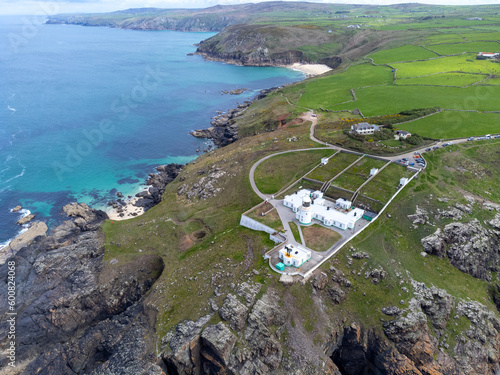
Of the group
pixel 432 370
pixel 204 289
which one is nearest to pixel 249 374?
pixel 204 289

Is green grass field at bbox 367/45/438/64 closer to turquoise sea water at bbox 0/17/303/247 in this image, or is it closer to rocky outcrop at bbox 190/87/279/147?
turquoise sea water at bbox 0/17/303/247

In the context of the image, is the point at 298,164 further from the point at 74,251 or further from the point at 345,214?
the point at 74,251

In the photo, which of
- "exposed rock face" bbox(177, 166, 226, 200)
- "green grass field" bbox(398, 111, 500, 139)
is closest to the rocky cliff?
"exposed rock face" bbox(177, 166, 226, 200)

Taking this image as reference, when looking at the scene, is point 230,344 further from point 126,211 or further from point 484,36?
point 484,36

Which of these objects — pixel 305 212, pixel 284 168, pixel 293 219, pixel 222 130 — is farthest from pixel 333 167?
pixel 222 130

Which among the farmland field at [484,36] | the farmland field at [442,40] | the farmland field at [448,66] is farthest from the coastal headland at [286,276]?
the farmland field at [484,36]
